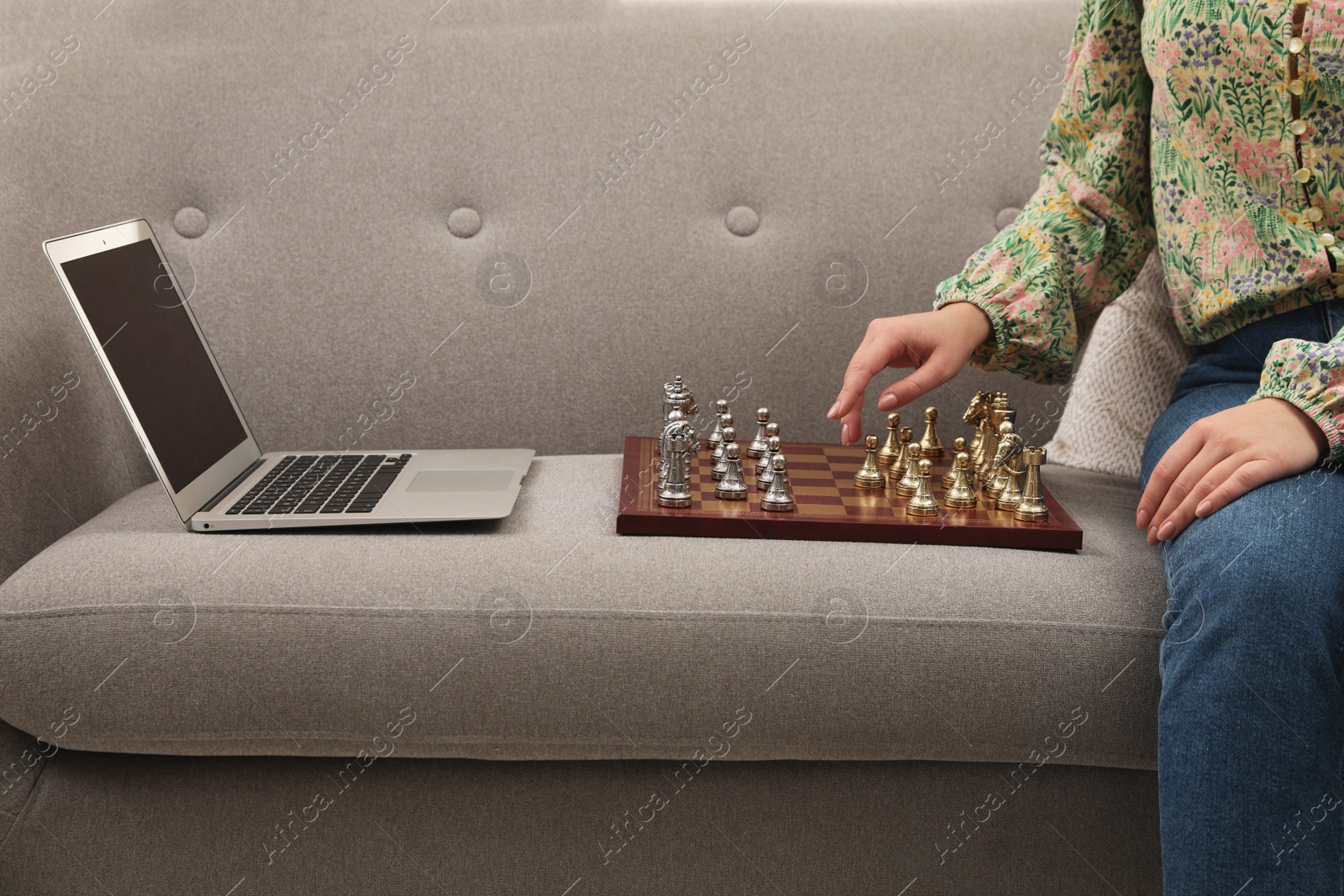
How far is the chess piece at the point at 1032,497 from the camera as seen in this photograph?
106cm

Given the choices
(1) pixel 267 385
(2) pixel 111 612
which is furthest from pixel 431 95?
(2) pixel 111 612

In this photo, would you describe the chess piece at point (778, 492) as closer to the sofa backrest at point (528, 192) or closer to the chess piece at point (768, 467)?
the chess piece at point (768, 467)

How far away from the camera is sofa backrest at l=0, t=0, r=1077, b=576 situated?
1.46m

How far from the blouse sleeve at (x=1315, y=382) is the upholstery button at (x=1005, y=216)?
63cm

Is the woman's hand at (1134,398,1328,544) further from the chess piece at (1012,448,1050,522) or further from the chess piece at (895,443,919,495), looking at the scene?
the chess piece at (895,443,919,495)

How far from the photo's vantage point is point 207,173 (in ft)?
4.82

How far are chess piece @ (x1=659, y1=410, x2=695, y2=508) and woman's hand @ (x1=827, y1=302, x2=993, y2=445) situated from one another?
0.50 feet

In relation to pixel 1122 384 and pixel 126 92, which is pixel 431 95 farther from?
pixel 1122 384

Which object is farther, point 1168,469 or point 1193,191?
point 1193,191

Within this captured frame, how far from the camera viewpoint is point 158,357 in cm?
119

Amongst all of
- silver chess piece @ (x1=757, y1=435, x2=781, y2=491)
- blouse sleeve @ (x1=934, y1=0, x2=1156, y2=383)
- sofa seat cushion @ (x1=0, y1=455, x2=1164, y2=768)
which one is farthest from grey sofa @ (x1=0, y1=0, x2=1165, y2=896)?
blouse sleeve @ (x1=934, y1=0, x2=1156, y2=383)

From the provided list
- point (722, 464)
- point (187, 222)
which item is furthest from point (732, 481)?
point (187, 222)

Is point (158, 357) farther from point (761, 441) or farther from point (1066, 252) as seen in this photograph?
point (1066, 252)

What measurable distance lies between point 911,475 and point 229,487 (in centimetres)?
77
